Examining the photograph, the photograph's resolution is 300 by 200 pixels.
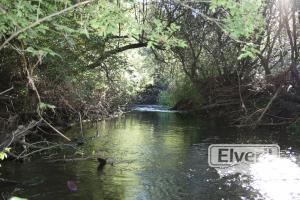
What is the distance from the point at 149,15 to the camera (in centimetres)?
2475

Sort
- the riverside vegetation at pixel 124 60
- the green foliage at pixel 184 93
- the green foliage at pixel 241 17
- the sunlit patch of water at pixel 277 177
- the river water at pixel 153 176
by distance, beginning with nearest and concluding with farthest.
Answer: the green foliage at pixel 241 17
the riverside vegetation at pixel 124 60
the river water at pixel 153 176
the sunlit patch of water at pixel 277 177
the green foliage at pixel 184 93

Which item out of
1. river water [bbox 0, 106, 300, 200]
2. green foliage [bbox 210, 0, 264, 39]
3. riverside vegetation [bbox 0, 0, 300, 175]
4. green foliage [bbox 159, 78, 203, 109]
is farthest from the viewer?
green foliage [bbox 159, 78, 203, 109]

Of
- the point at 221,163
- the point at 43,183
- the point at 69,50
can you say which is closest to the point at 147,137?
the point at 69,50

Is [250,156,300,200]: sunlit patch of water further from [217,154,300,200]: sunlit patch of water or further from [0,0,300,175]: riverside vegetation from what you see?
[0,0,300,175]: riverside vegetation

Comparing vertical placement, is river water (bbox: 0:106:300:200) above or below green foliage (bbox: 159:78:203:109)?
below

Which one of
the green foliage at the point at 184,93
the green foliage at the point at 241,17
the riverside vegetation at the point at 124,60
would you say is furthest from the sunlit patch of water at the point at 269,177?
the green foliage at the point at 184,93

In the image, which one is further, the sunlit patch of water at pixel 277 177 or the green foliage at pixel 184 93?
the green foliage at pixel 184 93

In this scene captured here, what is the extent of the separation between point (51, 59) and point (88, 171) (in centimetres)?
446

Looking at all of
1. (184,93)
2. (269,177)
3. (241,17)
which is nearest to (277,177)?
(269,177)

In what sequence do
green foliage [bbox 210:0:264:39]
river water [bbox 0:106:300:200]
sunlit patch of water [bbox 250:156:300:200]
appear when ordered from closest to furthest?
green foliage [bbox 210:0:264:39] → river water [bbox 0:106:300:200] → sunlit patch of water [bbox 250:156:300:200]

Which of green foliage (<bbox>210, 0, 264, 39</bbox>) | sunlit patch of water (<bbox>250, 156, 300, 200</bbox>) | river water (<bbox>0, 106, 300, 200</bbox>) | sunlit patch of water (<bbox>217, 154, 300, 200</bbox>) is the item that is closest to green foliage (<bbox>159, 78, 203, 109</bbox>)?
river water (<bbox>0, 106, 300, 200</bbox>)

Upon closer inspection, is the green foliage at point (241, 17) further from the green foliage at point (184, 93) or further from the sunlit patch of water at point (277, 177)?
the green foliage at point (184, 93)

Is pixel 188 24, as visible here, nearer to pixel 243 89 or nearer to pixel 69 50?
pixel 243 89

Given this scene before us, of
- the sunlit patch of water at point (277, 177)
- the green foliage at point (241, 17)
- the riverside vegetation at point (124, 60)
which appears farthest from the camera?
the sunlit patch of water at point (277, 177)
